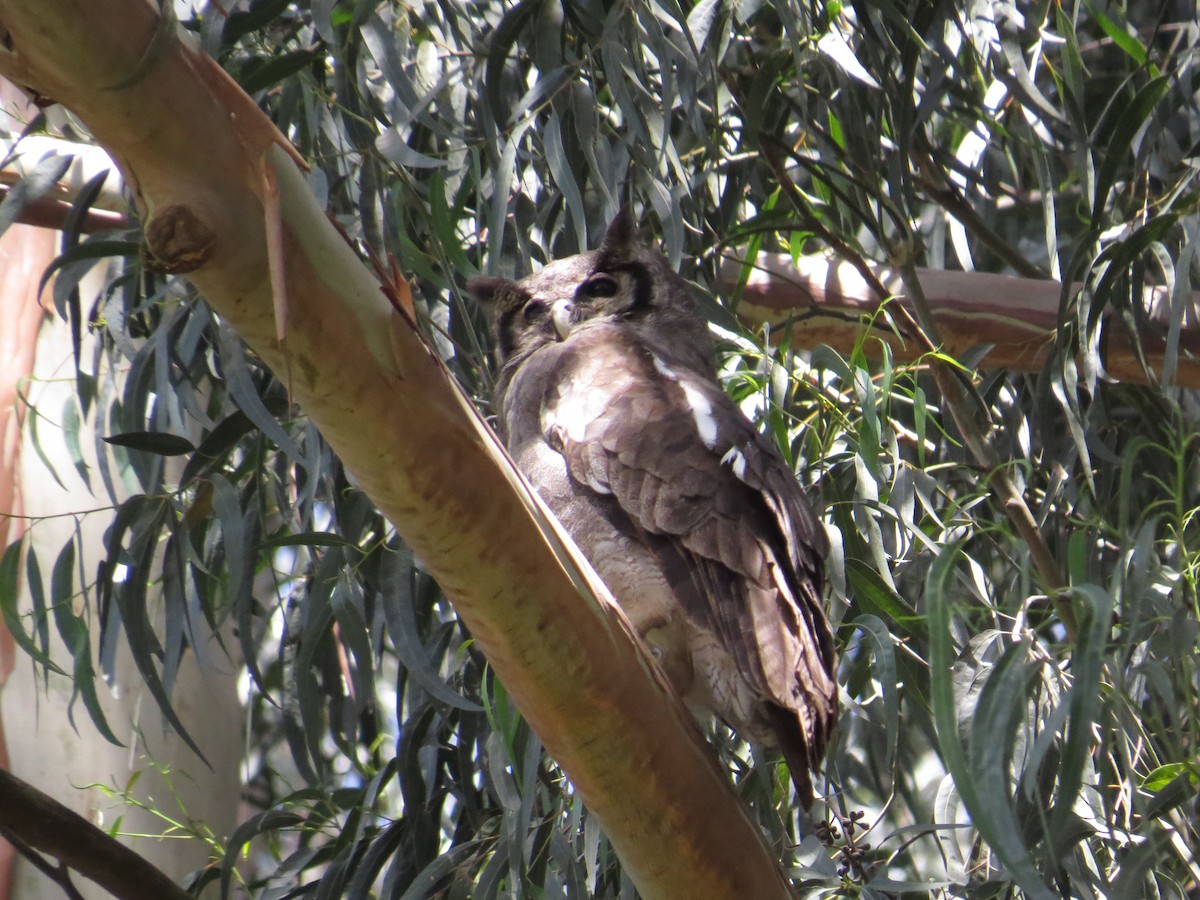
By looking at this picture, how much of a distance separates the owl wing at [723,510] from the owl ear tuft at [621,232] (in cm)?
38

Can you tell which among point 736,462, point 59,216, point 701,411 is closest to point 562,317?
point 701,411

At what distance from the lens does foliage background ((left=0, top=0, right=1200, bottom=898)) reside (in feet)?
5.53

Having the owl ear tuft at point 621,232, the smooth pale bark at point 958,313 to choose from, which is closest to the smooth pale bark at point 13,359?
the owl ear tuft at point 621,232

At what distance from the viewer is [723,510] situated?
1657 millimetres

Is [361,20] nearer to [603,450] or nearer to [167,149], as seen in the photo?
[603,450]

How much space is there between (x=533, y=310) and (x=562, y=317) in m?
0.08

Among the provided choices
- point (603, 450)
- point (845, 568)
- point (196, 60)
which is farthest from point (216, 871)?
point (196, 60)

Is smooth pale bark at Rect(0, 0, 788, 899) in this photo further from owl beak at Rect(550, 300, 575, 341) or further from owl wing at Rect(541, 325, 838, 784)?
owl beak at Rect(550, 300, 575, 341)

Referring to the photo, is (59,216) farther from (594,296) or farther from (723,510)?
(723,510)

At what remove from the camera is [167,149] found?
0.91m

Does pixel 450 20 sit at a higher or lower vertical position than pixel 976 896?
higher

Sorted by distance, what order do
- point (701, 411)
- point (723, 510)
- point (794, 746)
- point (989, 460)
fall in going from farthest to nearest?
point (989, 460)
point (701, 411)
point (723, 510)
point (794, 746)

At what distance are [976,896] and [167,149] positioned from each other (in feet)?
4.28

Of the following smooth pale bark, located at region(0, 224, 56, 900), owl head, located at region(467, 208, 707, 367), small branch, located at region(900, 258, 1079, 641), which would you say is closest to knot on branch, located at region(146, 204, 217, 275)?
small branch, located at region(900, 258, 1079, 641)
